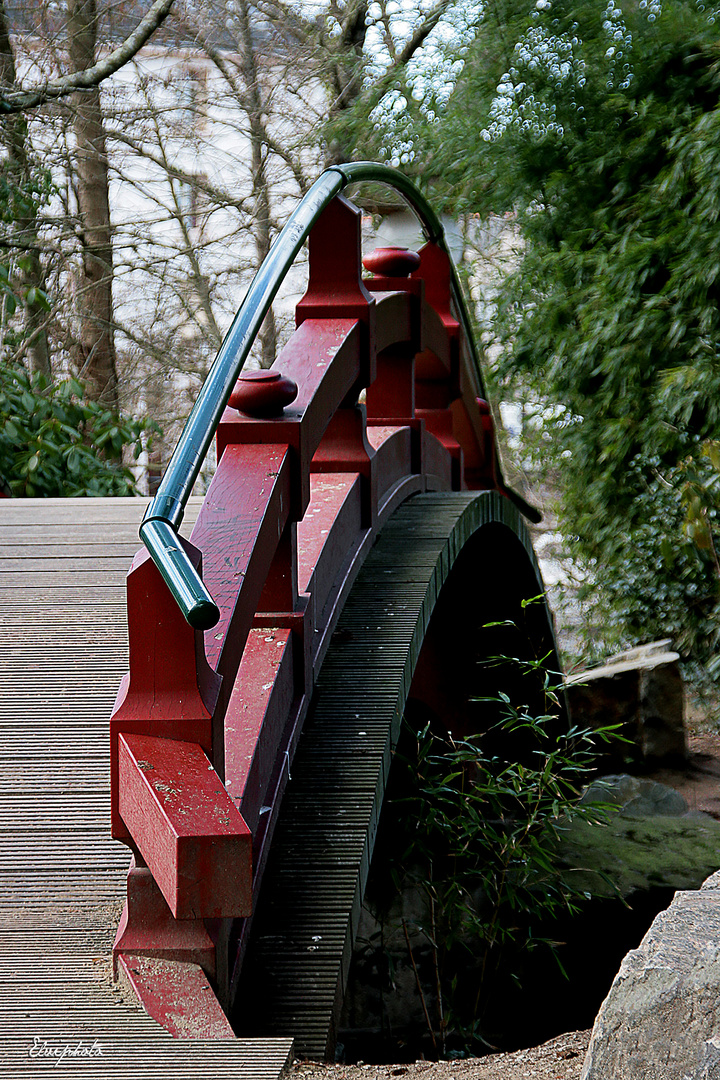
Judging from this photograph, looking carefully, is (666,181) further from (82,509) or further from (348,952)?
(348,952)

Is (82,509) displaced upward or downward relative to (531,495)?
upward

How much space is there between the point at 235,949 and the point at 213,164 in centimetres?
963

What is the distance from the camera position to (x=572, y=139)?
8.40 metres

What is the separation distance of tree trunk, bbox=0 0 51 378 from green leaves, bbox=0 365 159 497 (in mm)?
1608

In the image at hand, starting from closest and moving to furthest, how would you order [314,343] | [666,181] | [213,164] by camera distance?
[314,343] < [666,181] < [213,164]

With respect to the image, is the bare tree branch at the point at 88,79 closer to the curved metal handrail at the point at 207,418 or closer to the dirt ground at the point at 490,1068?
the curved metal handrail at the point at 207,418

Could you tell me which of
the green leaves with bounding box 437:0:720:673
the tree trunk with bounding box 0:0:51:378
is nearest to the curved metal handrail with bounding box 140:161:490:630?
the green leaves with bounding box 437:0:720:673

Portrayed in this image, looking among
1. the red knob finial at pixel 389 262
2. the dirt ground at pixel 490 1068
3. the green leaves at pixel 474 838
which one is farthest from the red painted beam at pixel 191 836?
the red knob finial at pixel 389 262

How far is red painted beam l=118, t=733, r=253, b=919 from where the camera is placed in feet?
4.76

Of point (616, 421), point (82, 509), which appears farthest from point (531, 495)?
point (82, 509)

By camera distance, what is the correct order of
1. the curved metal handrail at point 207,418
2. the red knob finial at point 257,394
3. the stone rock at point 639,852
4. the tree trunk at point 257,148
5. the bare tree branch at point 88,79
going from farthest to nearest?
the tree trunk at point 257,148
the bare tree branch at point 88,79
the stone rock at point 639,852
the red knob finial at point 257,394
the curved metal handrail at point 207,418

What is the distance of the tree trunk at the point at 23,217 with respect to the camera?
8.45m

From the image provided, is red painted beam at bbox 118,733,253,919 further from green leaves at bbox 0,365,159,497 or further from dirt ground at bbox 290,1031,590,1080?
green leaves at bbox 0,365,159,497

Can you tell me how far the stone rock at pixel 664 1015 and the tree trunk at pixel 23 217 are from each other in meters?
7.45
